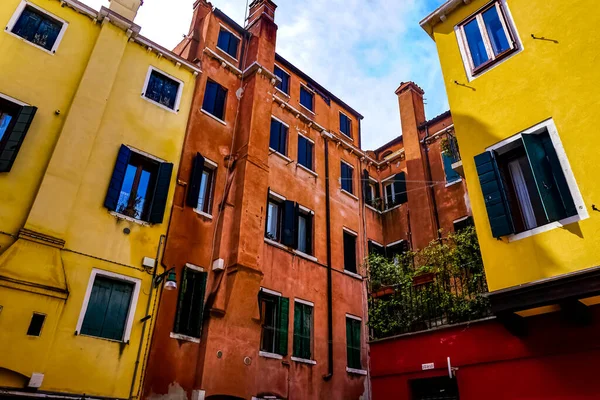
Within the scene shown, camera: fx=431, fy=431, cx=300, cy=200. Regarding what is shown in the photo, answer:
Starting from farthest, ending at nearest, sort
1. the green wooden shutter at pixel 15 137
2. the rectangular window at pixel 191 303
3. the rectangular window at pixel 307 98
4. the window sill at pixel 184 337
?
the rectangular window at pixel 307 98 < the rectangular window at pixel 191 303 < the window sill at pixel 184 337 < the green wooden shutter at pixel 15 137

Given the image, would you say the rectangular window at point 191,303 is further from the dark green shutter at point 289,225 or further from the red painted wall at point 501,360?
the red painted wall at point 501,360

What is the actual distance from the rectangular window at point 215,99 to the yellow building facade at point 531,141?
8.11 m

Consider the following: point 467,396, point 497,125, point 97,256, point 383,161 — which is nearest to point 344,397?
point 467,396

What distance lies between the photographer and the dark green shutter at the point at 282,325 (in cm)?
1335

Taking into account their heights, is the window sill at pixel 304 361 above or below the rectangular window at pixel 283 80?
below

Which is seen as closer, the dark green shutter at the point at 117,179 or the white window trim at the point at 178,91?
the dark green shutter at the point at 117,179

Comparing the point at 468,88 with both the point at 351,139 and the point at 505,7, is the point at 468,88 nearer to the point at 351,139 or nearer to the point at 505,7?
the point at 505,7

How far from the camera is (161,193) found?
1241cm

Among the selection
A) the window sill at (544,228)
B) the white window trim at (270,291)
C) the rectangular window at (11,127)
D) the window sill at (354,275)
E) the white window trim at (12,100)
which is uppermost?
the white window trim at (12,100)

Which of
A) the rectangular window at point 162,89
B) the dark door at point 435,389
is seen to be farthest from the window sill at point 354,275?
the rectangular window at point 162,89

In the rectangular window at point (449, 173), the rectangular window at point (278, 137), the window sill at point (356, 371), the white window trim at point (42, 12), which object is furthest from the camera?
the rectangular window at point (449, 173)

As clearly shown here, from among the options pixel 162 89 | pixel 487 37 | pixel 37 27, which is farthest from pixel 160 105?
pixel 487 37

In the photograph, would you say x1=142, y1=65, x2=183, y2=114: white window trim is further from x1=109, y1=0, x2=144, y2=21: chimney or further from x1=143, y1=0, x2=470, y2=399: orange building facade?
x1=109, y1=0, x2=144, y2=21: chimney

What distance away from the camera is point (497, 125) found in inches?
378
